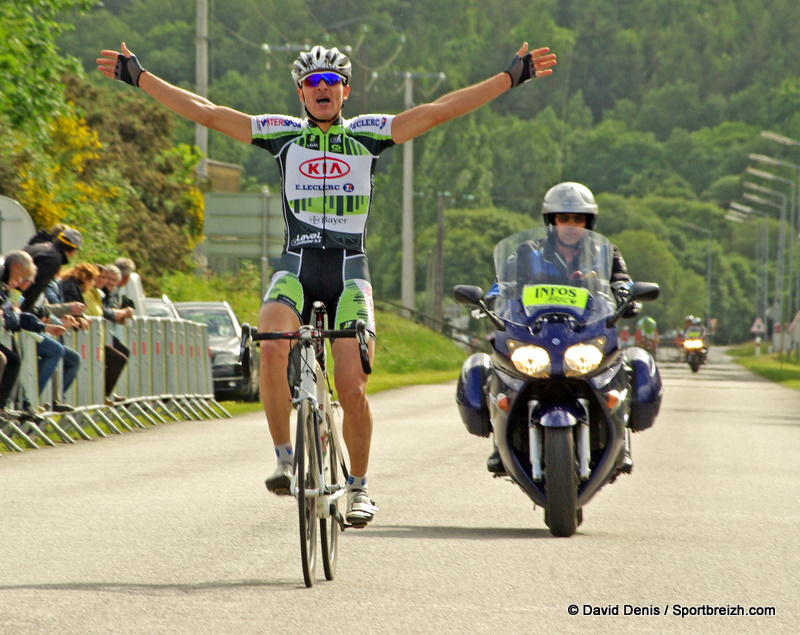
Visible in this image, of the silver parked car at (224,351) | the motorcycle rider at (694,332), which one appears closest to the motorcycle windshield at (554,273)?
the silver parked car at (224,351)

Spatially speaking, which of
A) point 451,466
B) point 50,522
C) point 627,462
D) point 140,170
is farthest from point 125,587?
point 140,170

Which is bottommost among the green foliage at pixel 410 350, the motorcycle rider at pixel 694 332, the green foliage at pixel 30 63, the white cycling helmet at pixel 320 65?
the green foliage at pixel 410 350

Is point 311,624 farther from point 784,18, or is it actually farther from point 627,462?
point 784,18

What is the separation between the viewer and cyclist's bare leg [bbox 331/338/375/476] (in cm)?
711

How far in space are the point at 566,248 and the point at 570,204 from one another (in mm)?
283

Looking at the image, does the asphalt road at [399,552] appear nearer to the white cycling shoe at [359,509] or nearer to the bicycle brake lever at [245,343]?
the white cycling shoe at [359,509]

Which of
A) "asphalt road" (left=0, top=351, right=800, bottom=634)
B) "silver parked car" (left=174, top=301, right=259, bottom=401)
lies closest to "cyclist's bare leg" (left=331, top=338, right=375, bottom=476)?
"asphalt road" (left=0, top=351, right=800, bottom=634)

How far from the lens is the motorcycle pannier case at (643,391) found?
28.3ft

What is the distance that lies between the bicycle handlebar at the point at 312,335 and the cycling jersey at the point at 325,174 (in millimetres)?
521

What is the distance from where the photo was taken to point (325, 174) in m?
7.27

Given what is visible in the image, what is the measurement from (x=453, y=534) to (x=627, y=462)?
102 centimetres

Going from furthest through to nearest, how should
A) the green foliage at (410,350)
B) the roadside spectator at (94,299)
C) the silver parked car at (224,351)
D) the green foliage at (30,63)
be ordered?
the green foliage at (410,350), the green foliage at (30,63), the silver parked car at (224,351), the roadside spectator at (94,299)

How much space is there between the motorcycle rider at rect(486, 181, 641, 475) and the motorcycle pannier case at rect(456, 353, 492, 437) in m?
0.22

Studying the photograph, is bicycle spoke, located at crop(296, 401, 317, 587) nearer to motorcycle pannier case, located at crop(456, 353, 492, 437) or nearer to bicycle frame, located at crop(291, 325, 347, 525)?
bicycle frame, located at crop(291, 325, 347, 525)
